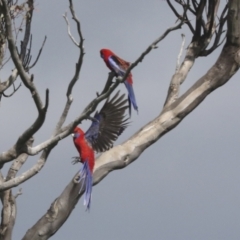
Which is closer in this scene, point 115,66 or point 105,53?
point 115,66

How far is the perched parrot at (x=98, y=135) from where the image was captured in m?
6.70

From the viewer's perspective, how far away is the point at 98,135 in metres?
7.26

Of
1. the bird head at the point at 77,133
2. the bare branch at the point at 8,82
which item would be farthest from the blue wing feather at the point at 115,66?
the bare branch at the point at 8,82

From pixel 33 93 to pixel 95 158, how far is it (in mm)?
2134

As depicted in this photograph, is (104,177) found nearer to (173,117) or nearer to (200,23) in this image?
(173,117)

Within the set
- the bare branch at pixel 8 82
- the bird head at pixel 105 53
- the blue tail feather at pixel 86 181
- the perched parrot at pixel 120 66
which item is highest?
the bare branch at pixel 8 82

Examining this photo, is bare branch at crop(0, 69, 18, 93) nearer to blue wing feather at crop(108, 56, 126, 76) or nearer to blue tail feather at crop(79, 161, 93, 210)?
blue wing feather at crop(108, 56, 126, 76)

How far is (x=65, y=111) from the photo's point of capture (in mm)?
5254

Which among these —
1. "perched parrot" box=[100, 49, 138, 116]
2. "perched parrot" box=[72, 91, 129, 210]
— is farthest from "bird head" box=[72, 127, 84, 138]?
"perched parrot" box=[100, 49, 138, 116]

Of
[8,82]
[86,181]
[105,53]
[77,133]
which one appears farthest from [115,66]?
[86,181]

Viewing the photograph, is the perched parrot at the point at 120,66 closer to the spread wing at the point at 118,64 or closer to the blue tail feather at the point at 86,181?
the spread wing at the point at 118,64

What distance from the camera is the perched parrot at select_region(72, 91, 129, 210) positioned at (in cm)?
670

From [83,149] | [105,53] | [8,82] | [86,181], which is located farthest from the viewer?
[105,53]

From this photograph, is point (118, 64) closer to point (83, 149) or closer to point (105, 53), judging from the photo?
point (105, 53)
